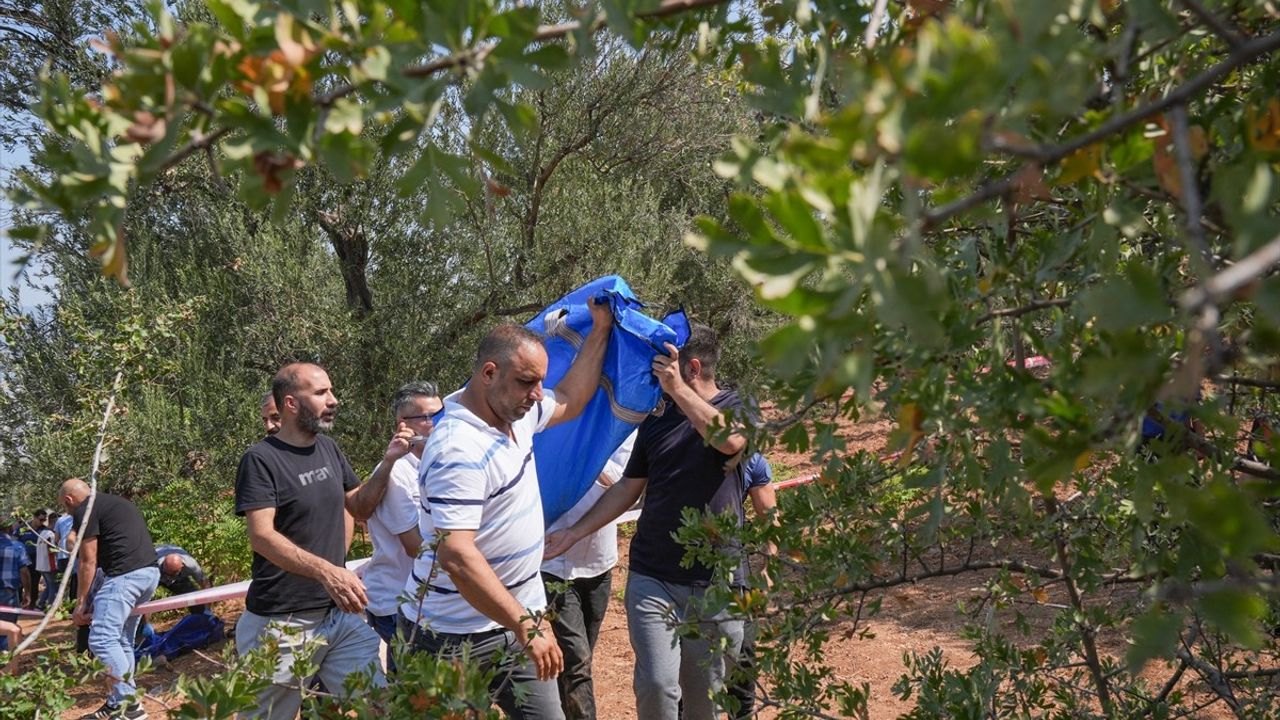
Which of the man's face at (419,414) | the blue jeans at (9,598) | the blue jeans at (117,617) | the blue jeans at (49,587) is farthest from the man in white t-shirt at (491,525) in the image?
the blue jeans at (49,587)

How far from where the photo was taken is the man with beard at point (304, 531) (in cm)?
429

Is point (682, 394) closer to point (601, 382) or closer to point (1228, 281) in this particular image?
point (601, 382)

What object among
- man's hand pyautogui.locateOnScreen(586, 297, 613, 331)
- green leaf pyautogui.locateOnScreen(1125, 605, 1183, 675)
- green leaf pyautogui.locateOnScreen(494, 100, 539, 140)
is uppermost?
man's hand pyautogui.locateOnScreen(586, 297, 613, 331)

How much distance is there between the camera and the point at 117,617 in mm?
6215

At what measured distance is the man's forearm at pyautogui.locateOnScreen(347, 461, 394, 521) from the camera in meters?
4.68

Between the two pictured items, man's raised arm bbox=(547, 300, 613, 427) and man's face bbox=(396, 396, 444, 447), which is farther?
man's face bbox=(396, 396, 444, 447)

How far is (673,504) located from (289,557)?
60.2 inches

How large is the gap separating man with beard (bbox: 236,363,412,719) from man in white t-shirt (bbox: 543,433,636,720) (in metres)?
0.79

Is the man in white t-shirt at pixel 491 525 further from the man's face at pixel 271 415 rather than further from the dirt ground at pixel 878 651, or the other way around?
the dirt ground at pixel 878 651

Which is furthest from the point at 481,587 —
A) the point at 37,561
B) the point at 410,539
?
the point at 37,561

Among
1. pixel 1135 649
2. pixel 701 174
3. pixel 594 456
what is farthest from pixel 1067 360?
pixel 701 174

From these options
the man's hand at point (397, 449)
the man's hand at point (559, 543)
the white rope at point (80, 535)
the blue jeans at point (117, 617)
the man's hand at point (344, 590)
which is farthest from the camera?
the blue jeans at point (117, 617)

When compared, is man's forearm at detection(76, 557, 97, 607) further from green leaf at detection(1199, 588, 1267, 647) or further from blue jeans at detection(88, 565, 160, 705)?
green leaf at detection(1199, 588, 1267, 647)

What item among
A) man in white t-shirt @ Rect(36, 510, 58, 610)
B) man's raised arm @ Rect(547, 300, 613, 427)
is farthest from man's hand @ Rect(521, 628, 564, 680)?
man in white t-shirt @ Rect(36, 510, 58, 610)
